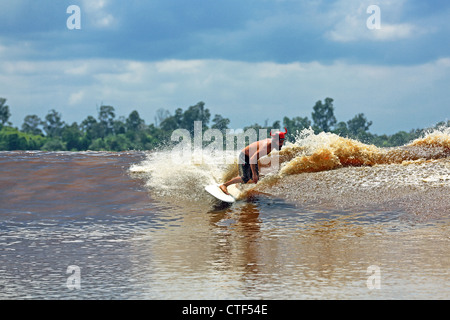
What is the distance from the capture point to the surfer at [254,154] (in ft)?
45.9

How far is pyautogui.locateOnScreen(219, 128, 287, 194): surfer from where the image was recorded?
14.0 metres

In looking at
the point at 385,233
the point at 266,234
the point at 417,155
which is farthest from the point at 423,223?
the point at 417,155

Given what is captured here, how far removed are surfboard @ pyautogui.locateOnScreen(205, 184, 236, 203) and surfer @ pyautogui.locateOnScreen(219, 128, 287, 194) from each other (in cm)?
16

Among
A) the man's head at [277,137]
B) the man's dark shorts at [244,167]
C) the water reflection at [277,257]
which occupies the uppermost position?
the man's head at [277,137]

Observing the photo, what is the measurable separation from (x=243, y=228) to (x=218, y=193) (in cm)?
333

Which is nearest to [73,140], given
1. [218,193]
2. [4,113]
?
[4,113]

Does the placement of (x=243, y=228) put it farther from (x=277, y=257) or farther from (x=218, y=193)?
(x=218, y=193)

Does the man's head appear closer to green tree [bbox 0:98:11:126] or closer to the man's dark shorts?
the man's dark shorts

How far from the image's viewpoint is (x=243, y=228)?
36.5 ft

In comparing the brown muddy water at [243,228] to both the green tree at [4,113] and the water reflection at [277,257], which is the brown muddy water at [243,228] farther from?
the green tree at [4,113]

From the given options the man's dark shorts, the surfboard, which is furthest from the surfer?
the surfboard

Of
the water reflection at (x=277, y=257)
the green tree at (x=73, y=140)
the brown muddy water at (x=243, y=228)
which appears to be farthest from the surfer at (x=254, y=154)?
the green tree at (x=73, y=140)

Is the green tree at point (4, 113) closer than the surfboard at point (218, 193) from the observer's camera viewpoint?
No

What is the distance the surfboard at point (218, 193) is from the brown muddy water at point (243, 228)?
29 cm
